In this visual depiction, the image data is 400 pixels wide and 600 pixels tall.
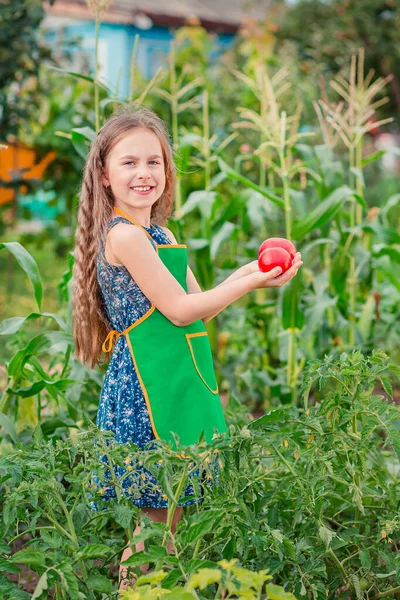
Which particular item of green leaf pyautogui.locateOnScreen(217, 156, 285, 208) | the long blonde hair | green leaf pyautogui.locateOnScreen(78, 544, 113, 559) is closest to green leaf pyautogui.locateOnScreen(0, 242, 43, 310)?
the long blonde hair

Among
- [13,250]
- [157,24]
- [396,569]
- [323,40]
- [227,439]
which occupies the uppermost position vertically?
[157,24]

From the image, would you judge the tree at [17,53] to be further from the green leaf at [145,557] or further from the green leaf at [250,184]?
the green leaf at [145,557]

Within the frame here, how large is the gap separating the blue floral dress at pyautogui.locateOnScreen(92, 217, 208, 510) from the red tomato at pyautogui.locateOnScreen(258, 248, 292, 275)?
1.01 ft

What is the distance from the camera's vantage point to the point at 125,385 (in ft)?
6.72

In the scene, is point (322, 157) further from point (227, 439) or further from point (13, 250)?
point (227, 439)

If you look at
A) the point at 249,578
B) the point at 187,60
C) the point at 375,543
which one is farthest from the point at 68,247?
the point at 249,578

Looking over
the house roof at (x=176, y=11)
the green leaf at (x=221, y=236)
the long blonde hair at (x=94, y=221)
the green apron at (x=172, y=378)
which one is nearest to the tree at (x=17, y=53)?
the green leaf at (x=221, y=236)

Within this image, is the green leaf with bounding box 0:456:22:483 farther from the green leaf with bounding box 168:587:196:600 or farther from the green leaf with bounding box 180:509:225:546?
the green leaf with bounding box 168:587:196:600

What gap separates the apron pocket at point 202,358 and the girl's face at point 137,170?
0.34 m

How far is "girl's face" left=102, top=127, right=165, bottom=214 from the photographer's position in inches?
81.6

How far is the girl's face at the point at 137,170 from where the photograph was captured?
2.07 meters

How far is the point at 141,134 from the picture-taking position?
6.91 ft

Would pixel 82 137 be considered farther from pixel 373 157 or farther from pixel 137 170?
pixel 373 157

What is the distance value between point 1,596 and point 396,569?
0.81 meters
